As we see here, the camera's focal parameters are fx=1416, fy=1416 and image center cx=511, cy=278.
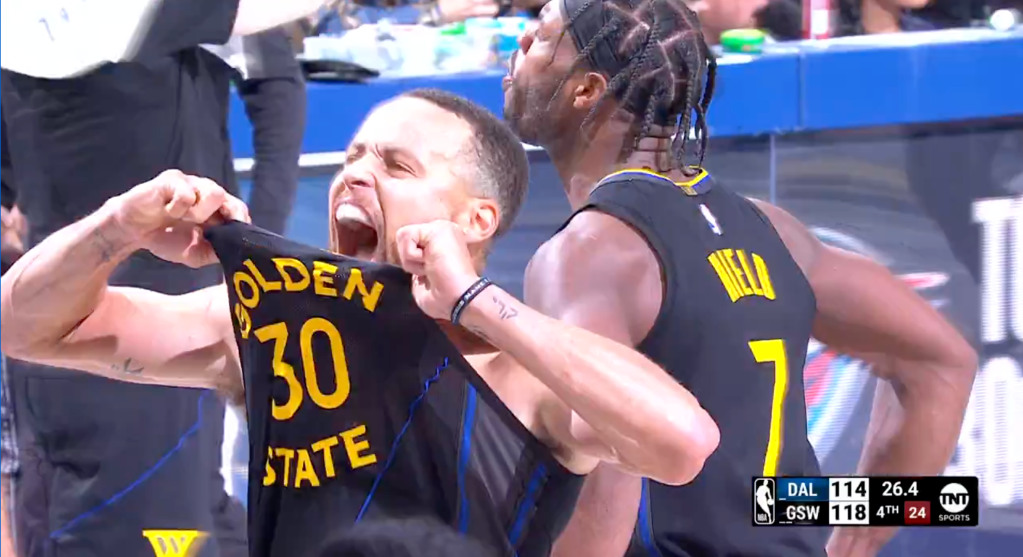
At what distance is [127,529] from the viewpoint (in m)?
1.84

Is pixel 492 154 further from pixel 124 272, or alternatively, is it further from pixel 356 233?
pixel 124 272

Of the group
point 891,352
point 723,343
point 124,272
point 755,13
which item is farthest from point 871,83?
point 124,272

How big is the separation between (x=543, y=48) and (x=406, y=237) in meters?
0.41

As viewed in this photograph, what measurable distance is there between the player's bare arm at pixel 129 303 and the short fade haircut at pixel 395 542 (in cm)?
25

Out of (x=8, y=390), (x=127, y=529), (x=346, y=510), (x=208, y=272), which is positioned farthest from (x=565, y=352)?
(x=8, y=390)

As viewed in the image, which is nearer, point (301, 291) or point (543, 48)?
point (301, 291)

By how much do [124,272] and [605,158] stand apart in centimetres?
64

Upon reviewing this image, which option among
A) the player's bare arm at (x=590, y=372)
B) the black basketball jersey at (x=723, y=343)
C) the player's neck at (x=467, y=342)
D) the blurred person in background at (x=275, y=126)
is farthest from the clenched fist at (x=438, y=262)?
the blurred person in background at (x=275, y=126)

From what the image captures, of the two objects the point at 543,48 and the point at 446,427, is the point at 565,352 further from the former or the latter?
the point at 543,48

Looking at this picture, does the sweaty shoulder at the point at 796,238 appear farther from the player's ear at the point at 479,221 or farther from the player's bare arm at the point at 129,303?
the player's bare arm at the point at 129,303

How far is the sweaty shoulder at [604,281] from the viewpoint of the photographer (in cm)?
133

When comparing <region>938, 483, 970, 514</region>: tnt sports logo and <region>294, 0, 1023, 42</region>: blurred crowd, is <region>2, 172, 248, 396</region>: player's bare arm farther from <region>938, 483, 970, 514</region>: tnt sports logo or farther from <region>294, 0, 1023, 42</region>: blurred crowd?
<region>938, 483, 970, 514</region>: tnt sports logo

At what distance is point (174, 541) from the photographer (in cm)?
184

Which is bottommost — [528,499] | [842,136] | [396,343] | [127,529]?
[127,529]
